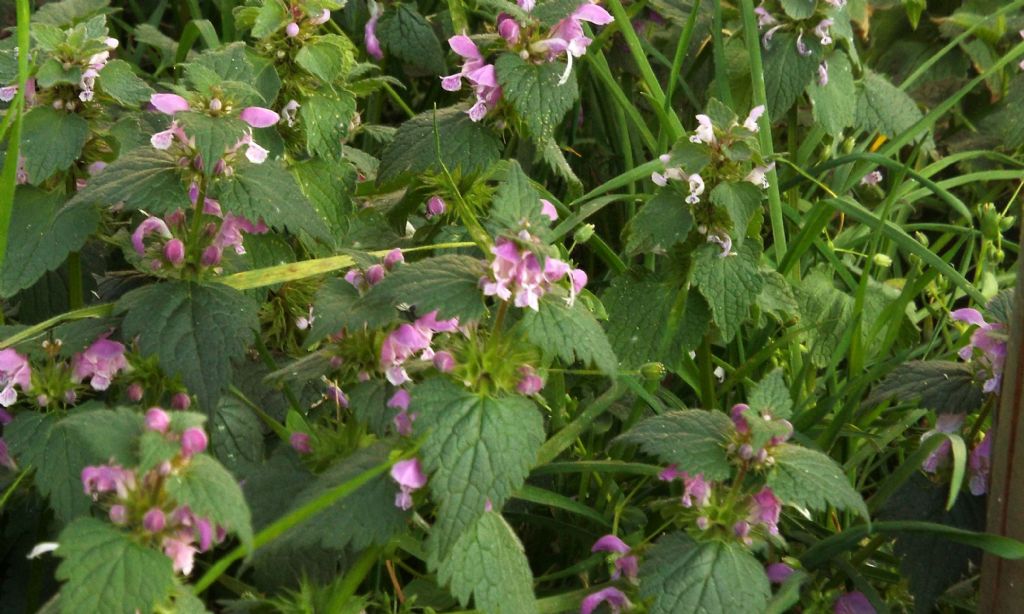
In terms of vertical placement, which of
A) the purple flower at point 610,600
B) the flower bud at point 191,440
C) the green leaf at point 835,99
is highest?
the flower bud at point 191,440

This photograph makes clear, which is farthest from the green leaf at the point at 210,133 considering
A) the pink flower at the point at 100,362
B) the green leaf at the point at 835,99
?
the green leaf at the point at 835,99

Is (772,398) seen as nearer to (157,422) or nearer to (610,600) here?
(610,600)

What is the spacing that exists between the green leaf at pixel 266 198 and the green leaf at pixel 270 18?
0.22 m

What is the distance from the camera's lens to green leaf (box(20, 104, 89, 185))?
1.38 meters

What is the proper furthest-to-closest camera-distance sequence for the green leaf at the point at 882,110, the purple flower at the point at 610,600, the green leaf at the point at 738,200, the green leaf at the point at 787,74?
the green leaf at the point at 882,110
the green leaf at the point at 787,74
the green leaf at the point at 738,200
the purple flower at the point at 610,600

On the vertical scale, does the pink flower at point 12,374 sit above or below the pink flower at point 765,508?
below

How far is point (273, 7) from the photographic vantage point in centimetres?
154

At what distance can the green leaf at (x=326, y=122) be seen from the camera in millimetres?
1531

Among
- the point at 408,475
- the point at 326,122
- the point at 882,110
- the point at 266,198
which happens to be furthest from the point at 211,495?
the point at 882,110

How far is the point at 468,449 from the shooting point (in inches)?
43.8

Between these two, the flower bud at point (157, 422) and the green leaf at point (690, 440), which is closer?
the flower bud at point (157, 422)

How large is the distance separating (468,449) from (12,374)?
53 cm

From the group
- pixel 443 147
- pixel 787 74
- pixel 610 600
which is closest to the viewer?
pixel 610 600

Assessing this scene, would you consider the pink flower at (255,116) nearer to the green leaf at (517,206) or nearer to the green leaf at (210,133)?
the green leaf at (210,133)
